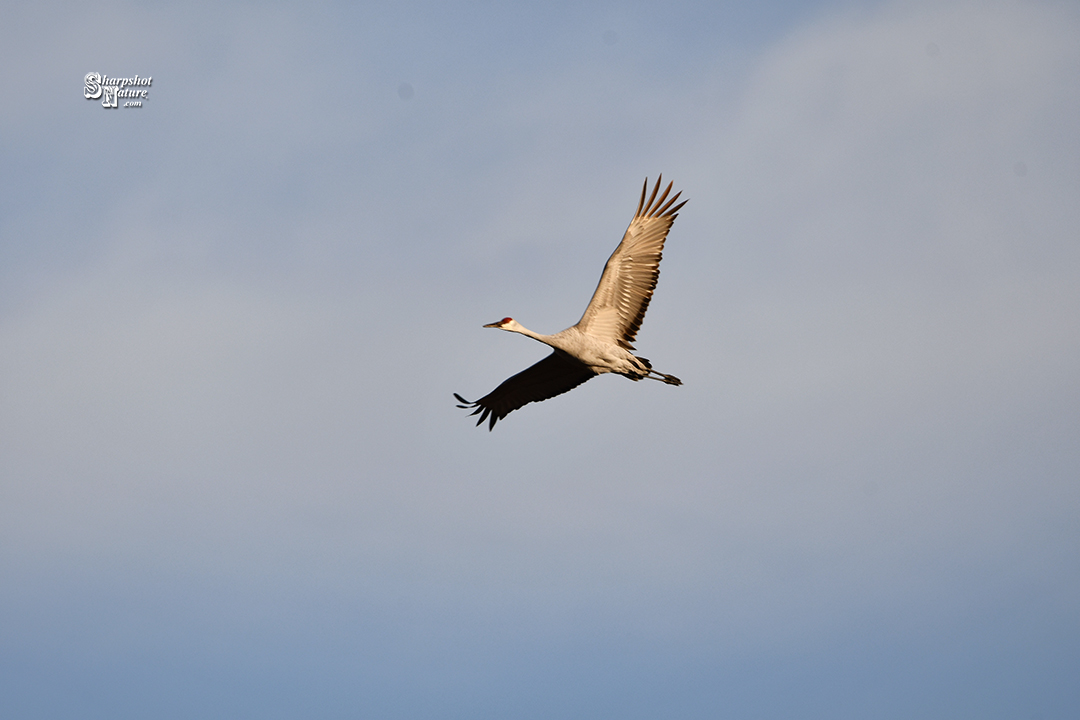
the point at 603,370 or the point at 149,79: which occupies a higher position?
the point at 149,79

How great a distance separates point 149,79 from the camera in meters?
33.7

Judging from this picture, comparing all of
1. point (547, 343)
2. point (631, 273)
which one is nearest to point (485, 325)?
point (547, 343)

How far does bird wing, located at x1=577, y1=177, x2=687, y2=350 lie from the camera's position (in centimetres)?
2681

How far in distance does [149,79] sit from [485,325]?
1268 cm

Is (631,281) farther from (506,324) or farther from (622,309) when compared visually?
(506,324)

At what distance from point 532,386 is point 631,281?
370cm

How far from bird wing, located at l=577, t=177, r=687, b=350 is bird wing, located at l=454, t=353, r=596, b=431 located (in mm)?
1057

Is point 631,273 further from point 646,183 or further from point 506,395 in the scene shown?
point 506,395

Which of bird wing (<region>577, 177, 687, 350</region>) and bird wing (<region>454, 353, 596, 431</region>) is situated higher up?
bird wing (<region>577, 177, 687, 350</region>)

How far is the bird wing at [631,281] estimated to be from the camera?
26.8 meters

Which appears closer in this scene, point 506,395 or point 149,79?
point 506,395

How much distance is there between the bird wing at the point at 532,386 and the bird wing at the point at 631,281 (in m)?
1.06

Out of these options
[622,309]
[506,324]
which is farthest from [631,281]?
[506,324]

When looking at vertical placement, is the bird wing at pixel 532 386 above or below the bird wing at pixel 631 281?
below
